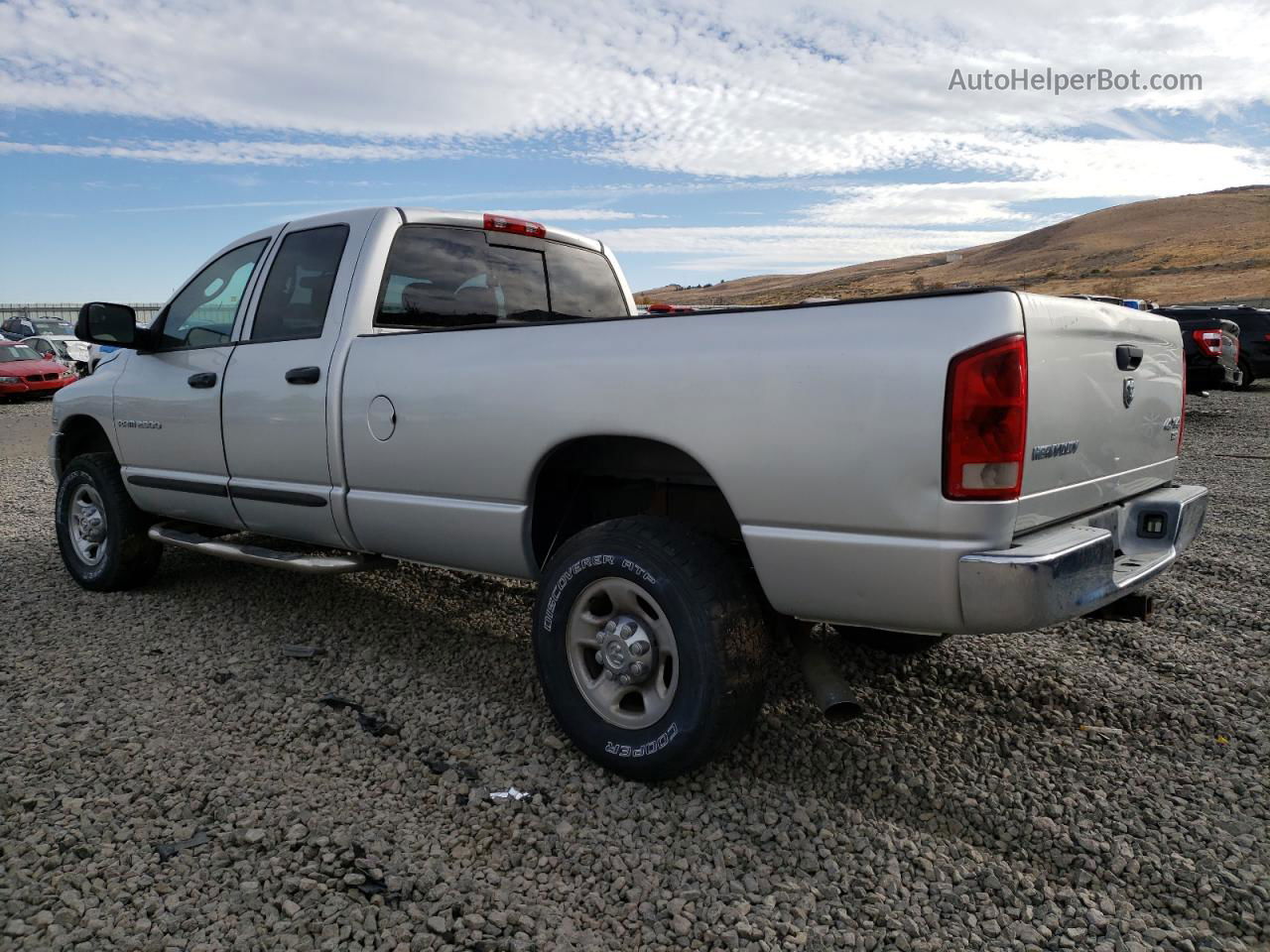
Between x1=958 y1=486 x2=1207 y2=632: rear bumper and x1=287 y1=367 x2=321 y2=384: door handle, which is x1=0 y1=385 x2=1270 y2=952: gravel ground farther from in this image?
x1=287 y1=367 x2=321 y2=384: door handle

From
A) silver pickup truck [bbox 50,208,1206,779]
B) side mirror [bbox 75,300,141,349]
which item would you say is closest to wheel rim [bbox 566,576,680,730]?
silver pickup truck [bbox 50,208,1206,779]

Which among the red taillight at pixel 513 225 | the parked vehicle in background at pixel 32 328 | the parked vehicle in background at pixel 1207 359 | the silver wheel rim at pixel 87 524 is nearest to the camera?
the red taillight at pixel 513 225

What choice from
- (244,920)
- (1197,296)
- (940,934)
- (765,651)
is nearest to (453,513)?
(765,651)

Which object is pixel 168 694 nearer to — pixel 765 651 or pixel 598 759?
pixel 598 759

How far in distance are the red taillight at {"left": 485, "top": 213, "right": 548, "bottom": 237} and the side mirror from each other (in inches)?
75.1

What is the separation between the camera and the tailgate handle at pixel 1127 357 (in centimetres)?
304

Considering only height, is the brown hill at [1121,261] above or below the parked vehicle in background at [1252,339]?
above

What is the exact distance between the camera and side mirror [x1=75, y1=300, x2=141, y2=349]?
4.87 metres

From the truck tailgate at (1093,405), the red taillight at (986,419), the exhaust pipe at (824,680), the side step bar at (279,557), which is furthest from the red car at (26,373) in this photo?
the red taillight at (986,419)

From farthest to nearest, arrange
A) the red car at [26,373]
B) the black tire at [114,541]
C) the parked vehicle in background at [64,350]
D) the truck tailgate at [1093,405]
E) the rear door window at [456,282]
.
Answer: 1. the parked vehicle in background at [64,350]
2. the red car at [26,373]
3. the black tire at [114,541]
4. the rear door window at [456,282]
5. the truck tailgate at [1093,405]

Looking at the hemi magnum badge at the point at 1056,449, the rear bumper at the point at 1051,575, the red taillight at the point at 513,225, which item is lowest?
the rear bumper at the point at 1051,575

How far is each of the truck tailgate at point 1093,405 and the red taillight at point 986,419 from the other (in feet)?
0.22

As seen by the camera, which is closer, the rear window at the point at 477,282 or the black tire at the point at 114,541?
the rear window at the point at 477,282

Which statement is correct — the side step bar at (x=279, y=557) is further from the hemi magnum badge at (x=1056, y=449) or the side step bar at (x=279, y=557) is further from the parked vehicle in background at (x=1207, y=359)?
the parked vehicle in background at (x=1207, y=359)
